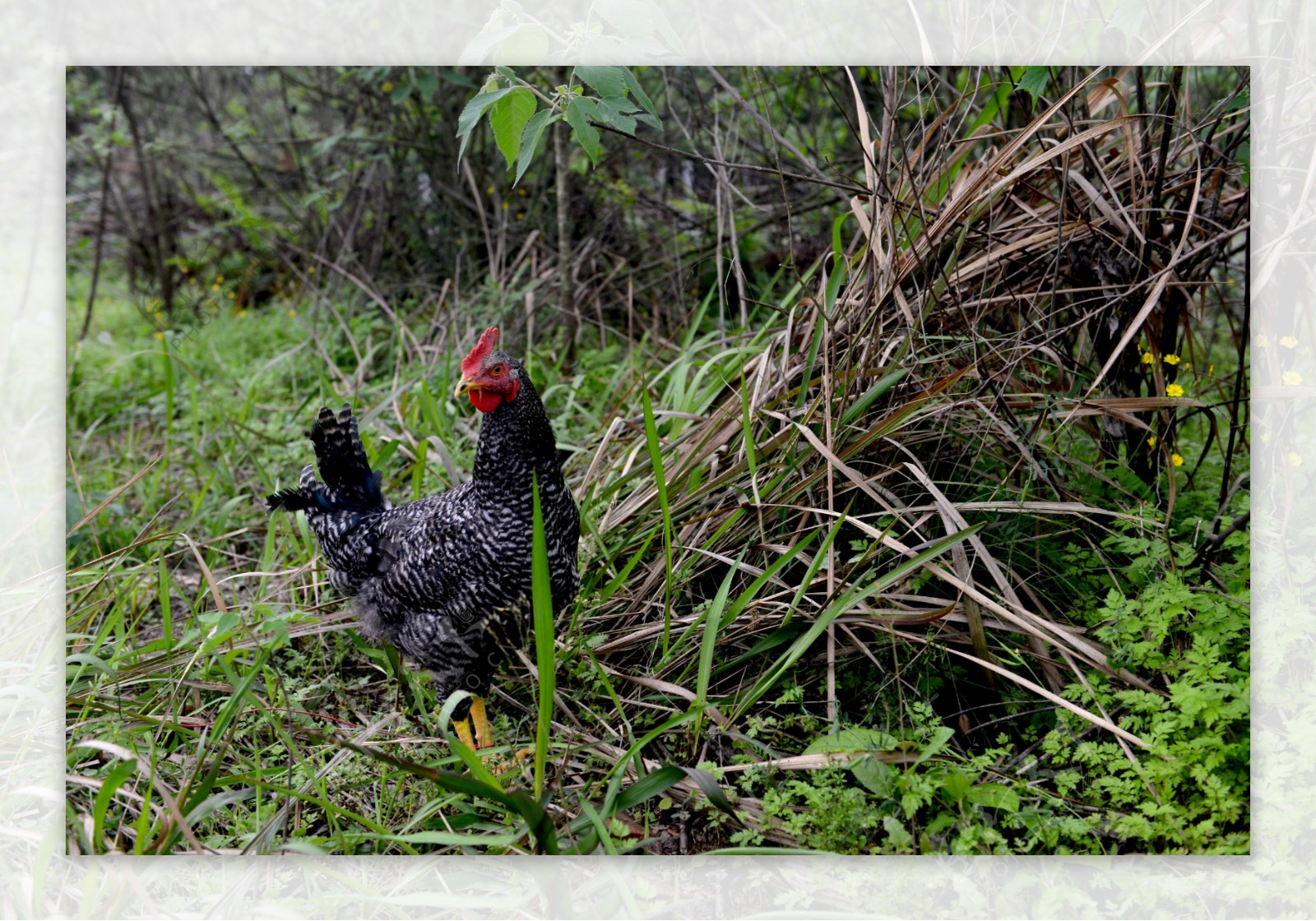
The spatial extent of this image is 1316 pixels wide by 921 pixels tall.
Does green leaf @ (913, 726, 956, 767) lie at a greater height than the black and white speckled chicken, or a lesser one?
lesser

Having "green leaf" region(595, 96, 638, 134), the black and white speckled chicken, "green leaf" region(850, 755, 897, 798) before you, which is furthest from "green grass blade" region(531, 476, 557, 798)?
"green leaf" region(595, 96, 638, 134)

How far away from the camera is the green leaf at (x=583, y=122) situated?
1918mm

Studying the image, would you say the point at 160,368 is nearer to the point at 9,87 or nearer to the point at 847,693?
the point at 9,87

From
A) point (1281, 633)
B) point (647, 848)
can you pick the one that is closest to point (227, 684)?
→ point (647, 848)

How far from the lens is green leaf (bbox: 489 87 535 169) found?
74.9 inches

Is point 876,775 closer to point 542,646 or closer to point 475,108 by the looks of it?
point 542,646

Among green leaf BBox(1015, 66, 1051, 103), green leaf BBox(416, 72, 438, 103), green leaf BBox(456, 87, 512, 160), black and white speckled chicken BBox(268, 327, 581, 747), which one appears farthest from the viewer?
green leaf BBox(416, 72, 438, 103)

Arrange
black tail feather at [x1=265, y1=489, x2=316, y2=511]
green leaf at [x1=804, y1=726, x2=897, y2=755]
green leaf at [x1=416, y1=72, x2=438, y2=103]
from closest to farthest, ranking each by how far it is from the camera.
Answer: green leaf at [x1=804, y1=726, x2=897, y2=755] < black tail feather at [x1=265, y1=489, x2=316, y2=511] < green leaf at [x1=416, y1=72, x2=438, y2=103]

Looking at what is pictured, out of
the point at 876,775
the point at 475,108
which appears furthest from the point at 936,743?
the point at 475,108

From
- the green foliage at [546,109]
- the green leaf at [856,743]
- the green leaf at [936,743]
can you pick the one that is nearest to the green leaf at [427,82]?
the green foliage at [546,109]

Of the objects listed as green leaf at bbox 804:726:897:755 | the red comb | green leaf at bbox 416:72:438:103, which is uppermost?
green leaf at bbox 416:72:438:103

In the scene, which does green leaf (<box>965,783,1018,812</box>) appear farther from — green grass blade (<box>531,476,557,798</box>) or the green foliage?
the green foliage

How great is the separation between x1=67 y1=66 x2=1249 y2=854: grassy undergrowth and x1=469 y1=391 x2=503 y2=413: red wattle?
353 mm

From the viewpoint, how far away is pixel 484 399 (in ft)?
7.32
